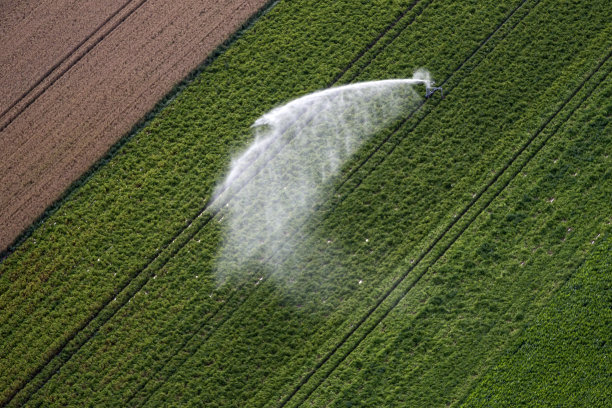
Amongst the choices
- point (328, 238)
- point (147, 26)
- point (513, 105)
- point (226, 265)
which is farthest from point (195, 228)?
point (513, 105)

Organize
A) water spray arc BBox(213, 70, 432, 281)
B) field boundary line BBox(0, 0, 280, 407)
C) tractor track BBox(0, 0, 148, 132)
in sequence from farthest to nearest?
tractor track BBox(0, 0, 148, 132)
water spray arc BBox(213, 70, 432, 281)
field boundary line BBox(0, 0, 280, 407)

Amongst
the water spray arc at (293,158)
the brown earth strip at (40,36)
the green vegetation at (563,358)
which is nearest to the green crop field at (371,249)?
the green vegetation at (563,358)

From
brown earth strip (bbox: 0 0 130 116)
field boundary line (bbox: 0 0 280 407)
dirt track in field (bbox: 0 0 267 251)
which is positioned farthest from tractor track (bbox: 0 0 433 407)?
brown earth strip (bbox: 0 0 130 116)

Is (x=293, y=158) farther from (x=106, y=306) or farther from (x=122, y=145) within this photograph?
(x=106, y=306)

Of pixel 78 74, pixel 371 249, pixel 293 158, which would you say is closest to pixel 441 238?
pixel 371 249

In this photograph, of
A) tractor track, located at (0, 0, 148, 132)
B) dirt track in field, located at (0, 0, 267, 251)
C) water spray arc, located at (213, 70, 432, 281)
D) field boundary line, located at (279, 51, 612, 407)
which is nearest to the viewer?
field boundary line, located at (279, 51, 612, 407)

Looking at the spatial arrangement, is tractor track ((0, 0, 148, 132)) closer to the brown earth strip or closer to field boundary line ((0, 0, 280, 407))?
the brown earth strip

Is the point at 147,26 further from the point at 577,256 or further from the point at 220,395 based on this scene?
the point at 577,256
